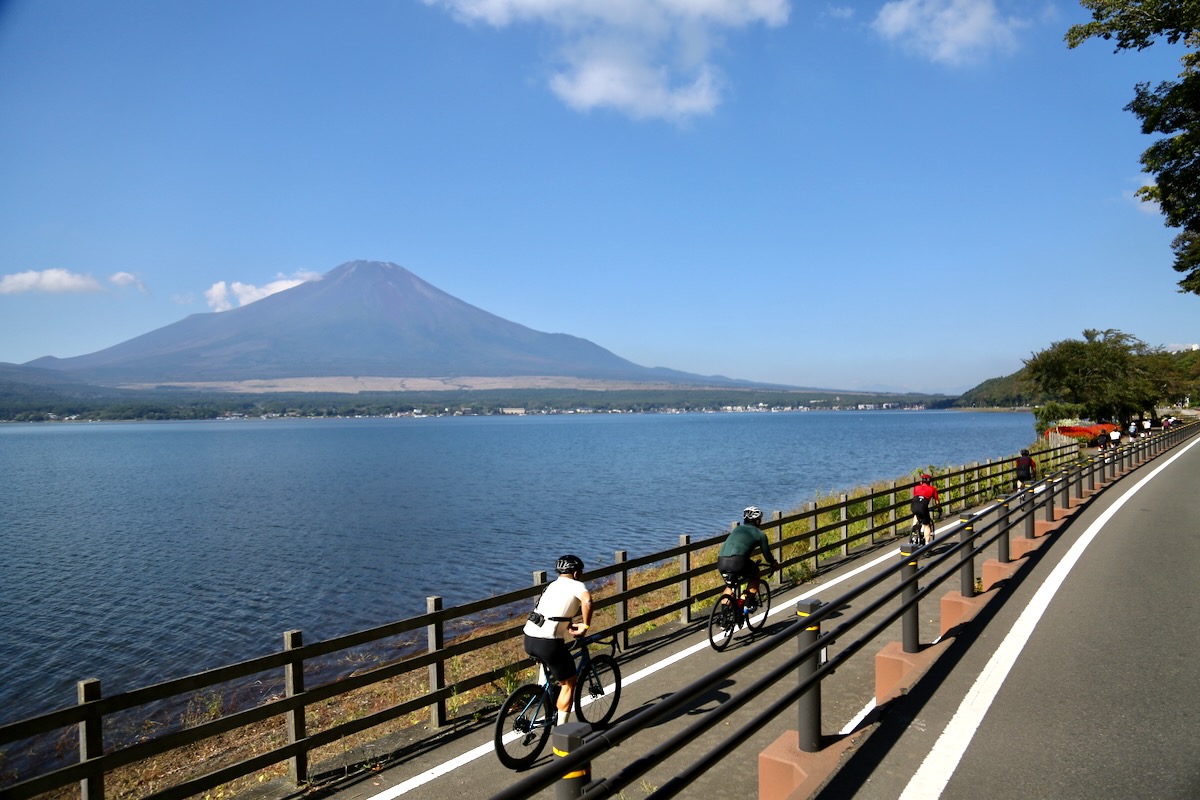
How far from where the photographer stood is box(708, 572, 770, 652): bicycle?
31.8ft

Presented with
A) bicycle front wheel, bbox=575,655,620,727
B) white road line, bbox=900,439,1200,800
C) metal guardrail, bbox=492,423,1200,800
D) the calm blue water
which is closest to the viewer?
metal guardrail, bbox=492,423,1200,800

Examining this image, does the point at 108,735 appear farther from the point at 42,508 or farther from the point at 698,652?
the point at 42,508

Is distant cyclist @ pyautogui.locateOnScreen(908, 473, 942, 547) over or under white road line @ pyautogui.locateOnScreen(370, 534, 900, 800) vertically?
over

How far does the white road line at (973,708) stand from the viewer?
5090mm

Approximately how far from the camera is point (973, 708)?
6.39m

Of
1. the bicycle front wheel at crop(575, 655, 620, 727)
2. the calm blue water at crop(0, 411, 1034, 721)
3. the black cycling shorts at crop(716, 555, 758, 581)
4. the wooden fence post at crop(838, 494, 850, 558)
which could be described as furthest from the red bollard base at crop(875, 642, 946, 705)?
the calm blue water at crop(0, 411, 1034, 721)

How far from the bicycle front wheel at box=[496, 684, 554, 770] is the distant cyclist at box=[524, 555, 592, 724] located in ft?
0.51

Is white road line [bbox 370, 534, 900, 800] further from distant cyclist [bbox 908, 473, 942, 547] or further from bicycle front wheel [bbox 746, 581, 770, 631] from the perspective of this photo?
distant cyclist [bbox 908, 473, 942, 547]

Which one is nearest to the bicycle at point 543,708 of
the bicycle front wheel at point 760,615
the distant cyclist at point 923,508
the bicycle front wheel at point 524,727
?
the bicycle front wheel at point 524,727

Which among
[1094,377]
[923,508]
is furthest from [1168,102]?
[1094,377]

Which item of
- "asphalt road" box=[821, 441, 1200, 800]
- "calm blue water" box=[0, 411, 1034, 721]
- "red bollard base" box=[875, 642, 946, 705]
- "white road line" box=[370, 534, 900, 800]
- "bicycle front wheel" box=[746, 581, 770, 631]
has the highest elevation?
"red bollard base" box=[875, 642, 946, 705]

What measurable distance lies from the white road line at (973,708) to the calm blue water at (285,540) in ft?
47.3

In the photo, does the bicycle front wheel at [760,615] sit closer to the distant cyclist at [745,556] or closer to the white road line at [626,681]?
the distant cyclist at [745,556]

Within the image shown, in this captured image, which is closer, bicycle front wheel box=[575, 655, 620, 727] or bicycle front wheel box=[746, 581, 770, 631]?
bicycle front wheel box=[575, 655, 620, 727]
